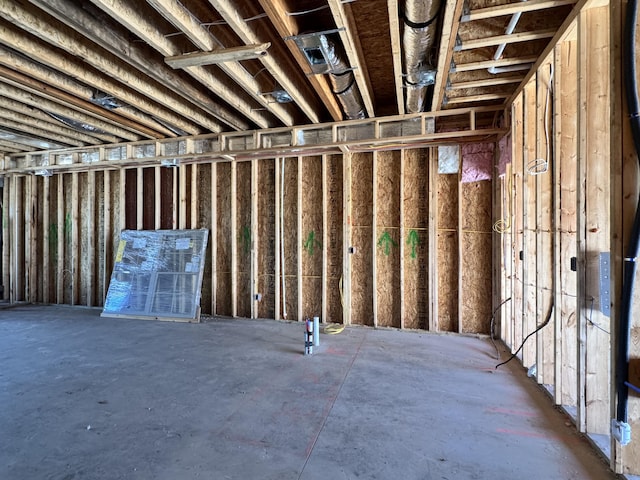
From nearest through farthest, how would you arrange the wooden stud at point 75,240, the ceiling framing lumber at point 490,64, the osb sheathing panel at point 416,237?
the ceiling framing lumber at point 490,64 < the osb sheathing panel at point 416,237 < the wooden stud at point 75,240

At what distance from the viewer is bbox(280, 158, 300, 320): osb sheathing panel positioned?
5.33 m

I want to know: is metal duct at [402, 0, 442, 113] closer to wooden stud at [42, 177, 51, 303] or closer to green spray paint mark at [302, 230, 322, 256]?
green spray paint mark at [302, 230, 322, 256]

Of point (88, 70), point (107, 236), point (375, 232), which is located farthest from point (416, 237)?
point (107, 236)

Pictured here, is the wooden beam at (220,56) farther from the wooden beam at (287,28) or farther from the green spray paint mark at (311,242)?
the green spray paint mark at (311,242)

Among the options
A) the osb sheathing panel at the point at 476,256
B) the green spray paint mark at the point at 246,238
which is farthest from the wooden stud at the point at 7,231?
the osb sheathing panel at the point at 476,256

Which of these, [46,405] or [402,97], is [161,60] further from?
[46,405]

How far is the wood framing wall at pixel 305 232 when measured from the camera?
184 inches

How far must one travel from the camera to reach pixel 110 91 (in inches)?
147

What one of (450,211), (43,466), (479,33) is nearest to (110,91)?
(43,466)

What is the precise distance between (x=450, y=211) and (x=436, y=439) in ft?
10.9

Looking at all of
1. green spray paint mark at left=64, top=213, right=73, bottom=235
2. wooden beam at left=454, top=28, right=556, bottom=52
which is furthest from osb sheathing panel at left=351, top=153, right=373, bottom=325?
green spray paint mark at left=64, top=213, right=73, bottom=235

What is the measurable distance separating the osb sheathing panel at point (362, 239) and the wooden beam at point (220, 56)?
240cm

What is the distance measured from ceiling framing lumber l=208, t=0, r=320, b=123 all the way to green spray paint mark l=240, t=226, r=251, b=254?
2.15 meters

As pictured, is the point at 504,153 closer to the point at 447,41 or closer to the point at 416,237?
the point at 416,237
